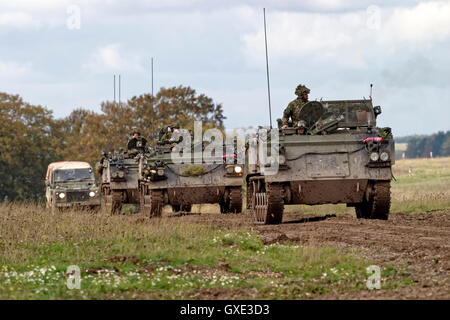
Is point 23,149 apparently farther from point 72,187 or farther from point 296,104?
point 296,104

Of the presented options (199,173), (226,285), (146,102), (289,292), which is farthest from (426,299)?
(146,102)

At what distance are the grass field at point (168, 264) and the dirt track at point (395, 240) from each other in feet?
Result: 1.16

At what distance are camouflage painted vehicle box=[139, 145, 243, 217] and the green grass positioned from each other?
6.22 m

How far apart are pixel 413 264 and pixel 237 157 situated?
40.7 ft

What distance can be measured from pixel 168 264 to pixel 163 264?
0.27ft

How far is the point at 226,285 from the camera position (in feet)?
34.0

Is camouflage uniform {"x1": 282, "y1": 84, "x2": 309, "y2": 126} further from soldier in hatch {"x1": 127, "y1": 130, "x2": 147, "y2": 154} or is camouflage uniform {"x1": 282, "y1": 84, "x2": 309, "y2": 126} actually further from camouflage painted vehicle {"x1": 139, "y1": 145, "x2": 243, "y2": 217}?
soldier in hatch {"x1": 127, "y1": 130, "x2": 147, "y2": 154}

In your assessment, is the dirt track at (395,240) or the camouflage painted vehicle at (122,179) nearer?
the dirt track at (395,240)

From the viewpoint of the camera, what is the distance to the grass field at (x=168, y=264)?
9.99 metres

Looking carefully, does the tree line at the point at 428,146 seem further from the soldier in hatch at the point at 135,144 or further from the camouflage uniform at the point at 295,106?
the camouflage uniform at the point at 295,106

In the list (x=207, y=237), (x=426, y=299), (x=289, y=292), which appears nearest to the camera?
(x=426, y=299)

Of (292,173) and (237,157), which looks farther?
(237,157)

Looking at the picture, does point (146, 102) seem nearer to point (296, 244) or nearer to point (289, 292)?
point (296, 244)

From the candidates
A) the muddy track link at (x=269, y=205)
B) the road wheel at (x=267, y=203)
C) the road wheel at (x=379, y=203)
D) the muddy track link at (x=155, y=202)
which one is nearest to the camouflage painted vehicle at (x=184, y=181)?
the muddy track link at (x=155, y=202)
